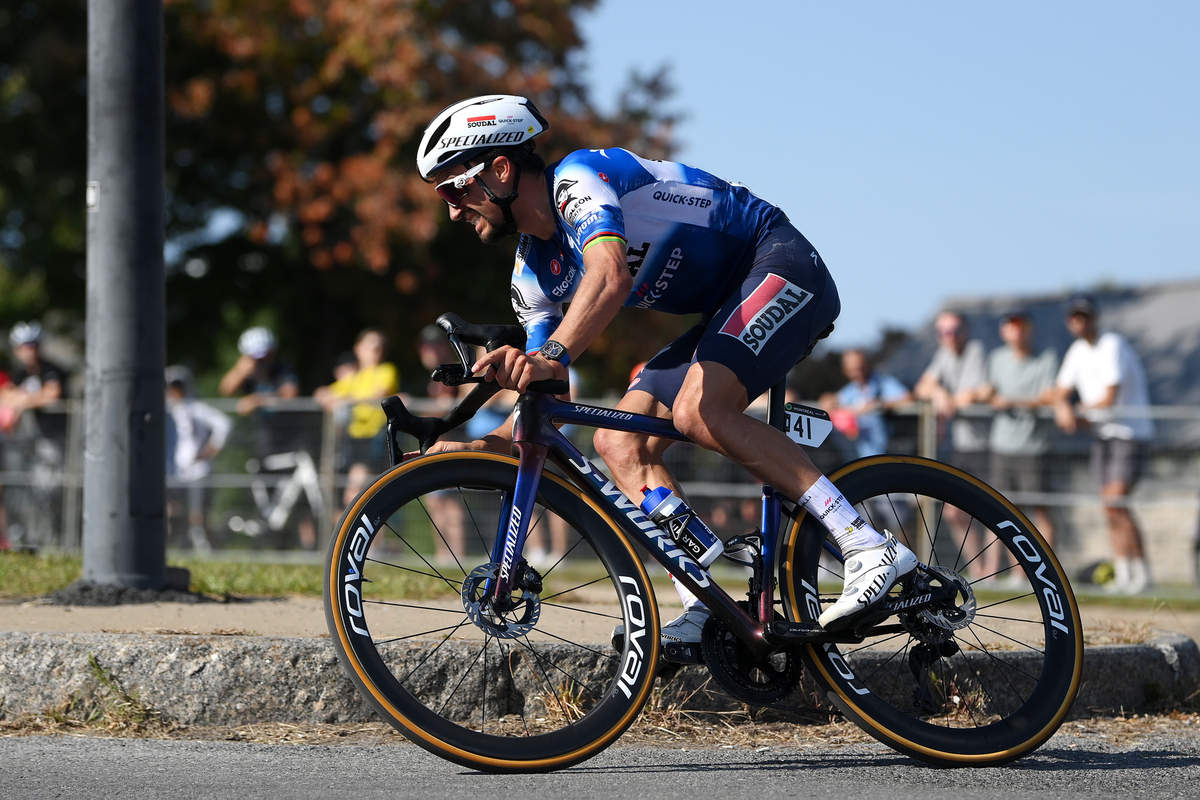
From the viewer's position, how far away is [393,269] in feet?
63.9

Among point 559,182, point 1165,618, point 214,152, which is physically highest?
point 214,152

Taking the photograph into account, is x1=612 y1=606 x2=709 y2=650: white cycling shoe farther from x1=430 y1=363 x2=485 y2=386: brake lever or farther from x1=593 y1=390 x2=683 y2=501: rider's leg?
x1=430 y1=363 x2=485 y2=386: brake lever

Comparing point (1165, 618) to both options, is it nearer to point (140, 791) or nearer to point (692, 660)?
point (692, 660)

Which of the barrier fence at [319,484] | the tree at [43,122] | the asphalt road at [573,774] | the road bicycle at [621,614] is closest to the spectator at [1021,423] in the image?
the barrier fence at [319,484]

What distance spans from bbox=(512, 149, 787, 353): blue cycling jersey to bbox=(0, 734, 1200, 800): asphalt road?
134 cm

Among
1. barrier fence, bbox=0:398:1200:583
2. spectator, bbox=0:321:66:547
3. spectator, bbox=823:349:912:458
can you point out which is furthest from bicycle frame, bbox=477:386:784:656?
spectator, bbox=0:321:66:547

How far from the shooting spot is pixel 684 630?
154 inches

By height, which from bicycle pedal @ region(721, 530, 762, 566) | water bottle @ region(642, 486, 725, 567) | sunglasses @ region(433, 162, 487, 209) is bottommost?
bicycle pedal @ region(721, 530, 762, 566)

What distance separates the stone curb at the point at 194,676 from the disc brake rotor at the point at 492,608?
0.73 m

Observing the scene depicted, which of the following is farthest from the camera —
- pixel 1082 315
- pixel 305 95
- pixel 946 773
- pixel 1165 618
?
pixel 305 95

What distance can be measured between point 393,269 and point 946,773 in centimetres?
1646

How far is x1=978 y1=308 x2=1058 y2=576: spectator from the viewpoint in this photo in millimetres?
9898

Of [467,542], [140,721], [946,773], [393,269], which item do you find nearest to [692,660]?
[946,773]

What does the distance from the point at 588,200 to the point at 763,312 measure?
0.61m
